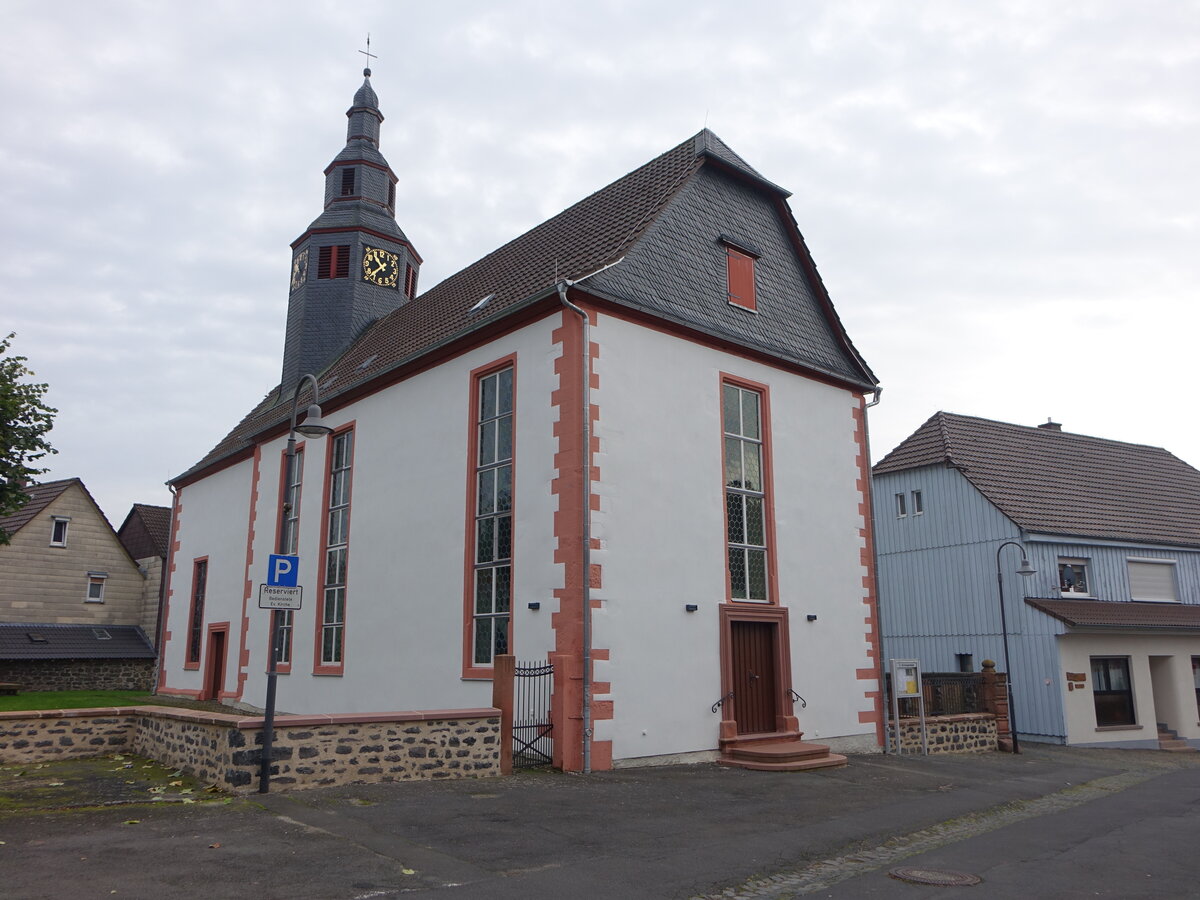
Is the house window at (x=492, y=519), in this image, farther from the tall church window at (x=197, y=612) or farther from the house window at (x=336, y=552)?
the tall church window at (x=197, y=612)

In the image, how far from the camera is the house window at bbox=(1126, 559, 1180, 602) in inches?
1044

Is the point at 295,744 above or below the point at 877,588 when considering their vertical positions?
below

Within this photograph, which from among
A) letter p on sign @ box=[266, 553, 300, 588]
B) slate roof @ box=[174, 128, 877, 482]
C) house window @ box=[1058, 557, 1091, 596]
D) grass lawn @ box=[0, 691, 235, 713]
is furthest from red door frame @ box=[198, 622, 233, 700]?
house window @ box=[1058, 557, 1091, 596]

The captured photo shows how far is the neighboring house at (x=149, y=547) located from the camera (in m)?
35.2

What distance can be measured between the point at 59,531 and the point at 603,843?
33.2 meters

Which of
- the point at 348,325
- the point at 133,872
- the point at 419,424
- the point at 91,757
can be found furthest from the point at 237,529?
the point at 133,872

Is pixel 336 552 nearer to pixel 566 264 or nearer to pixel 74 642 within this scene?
pixel 566 264

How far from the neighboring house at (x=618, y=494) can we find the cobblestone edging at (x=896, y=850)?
159 inches

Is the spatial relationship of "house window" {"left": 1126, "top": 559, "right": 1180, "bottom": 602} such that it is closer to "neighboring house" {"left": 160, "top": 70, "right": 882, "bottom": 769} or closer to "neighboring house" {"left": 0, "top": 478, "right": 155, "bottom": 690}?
"neighboring house" {"left": 160, "top": 70, "right": 882, "bottom": 769}

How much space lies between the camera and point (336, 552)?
19391 millimetres

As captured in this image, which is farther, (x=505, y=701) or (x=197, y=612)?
(x=197, y=612)

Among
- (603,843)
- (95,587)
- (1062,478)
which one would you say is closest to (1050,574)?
(1062,478)

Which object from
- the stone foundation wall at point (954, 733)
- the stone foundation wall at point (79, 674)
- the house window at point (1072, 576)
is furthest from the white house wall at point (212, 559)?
the house window at point (1072, 576)

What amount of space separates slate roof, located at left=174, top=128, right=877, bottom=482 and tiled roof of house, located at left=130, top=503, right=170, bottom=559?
56.5 feet
